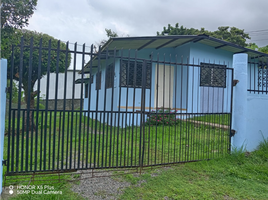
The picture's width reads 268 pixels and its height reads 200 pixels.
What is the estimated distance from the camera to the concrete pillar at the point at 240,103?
13.7ft

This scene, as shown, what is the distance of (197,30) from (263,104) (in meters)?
16.4

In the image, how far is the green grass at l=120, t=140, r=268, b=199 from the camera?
107 inches

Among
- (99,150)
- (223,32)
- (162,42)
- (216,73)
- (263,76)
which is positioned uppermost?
(223,32)

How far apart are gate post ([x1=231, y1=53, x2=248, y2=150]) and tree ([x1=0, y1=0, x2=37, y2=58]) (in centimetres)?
417

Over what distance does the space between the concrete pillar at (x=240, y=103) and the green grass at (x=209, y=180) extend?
279 millimetres

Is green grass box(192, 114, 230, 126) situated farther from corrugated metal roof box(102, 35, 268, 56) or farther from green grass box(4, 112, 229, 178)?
corrugated metal roof box(102, 35, 268, 56)

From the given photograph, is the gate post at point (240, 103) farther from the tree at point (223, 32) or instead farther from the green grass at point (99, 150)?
the tree at point (223, 32)

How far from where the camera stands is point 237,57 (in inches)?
166

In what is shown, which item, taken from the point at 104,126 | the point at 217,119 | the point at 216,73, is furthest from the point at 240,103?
the point at 104,126

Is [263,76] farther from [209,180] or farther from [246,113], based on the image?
[209,180]

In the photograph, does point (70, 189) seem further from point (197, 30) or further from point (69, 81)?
point (197, 30)

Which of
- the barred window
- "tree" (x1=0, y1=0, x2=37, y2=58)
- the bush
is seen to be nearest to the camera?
"tree" (x1=0, y1=0, x2=37, y2=58)

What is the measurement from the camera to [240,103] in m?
4.20

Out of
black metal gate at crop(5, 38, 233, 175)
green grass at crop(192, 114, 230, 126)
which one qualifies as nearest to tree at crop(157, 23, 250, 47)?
black metal gate at crop(5, 38, 233, 175)
